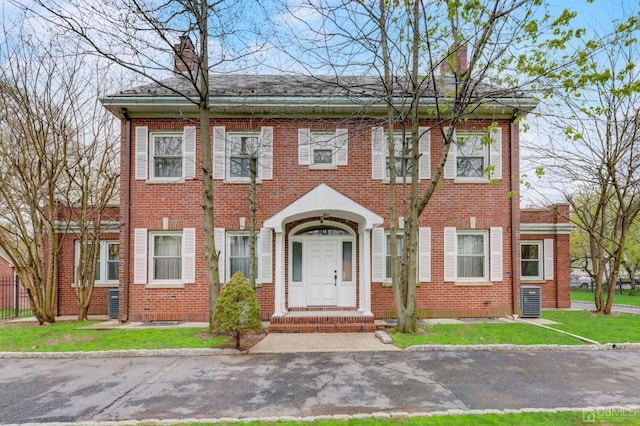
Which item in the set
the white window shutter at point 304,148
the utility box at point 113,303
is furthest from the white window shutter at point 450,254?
the utility box at point 113,303

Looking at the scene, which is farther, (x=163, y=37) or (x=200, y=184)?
(x=200, y=184)

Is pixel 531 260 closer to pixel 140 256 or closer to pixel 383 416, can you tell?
pixel 383 416

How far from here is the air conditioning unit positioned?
1155cm

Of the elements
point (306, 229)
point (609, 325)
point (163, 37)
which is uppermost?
point (163, 37)

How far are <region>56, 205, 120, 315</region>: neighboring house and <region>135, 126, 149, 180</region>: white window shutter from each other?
2868mm

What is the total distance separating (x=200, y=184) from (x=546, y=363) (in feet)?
31.8

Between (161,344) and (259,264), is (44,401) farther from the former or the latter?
(259,264)

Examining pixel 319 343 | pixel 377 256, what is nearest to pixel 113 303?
pixel 319 343

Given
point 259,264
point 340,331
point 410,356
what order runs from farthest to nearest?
1. point 259,264
2. point 340,331
3. point 410,356

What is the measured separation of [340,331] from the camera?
31.7 ft

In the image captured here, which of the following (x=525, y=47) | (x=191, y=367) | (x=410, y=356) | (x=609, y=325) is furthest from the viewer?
(x=609, y=325)

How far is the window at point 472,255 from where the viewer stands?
11.6 meters

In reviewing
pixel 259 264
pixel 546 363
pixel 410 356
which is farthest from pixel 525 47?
pixel 259 264

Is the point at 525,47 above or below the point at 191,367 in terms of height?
above
